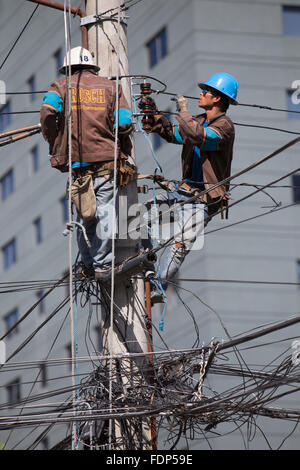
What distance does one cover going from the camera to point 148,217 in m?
12.3

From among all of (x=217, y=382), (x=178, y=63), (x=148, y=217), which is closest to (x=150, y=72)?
(x=178, y=63)

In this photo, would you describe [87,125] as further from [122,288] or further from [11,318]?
[11,318]

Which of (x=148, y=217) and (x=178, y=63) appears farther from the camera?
(x=178, y=63)

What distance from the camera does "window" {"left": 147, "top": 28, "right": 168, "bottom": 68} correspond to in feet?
122

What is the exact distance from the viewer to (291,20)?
121ft

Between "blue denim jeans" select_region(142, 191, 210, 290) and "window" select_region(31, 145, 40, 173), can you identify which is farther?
"window" select_region(31, 145, 40, 173)

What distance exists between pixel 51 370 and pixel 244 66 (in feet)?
46.9

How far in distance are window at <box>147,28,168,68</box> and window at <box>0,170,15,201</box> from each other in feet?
39.3

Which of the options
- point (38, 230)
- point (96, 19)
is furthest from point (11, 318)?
point (96, 19)

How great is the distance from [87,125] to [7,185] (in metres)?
37.5

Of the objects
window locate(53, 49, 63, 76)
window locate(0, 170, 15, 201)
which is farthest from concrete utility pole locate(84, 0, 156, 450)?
window locate(0, 170, 15, 201)

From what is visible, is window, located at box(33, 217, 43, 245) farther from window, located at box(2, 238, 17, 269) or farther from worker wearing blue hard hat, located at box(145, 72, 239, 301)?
worker wearing blue hard hat, located at box(145, 72, 239, 301)
